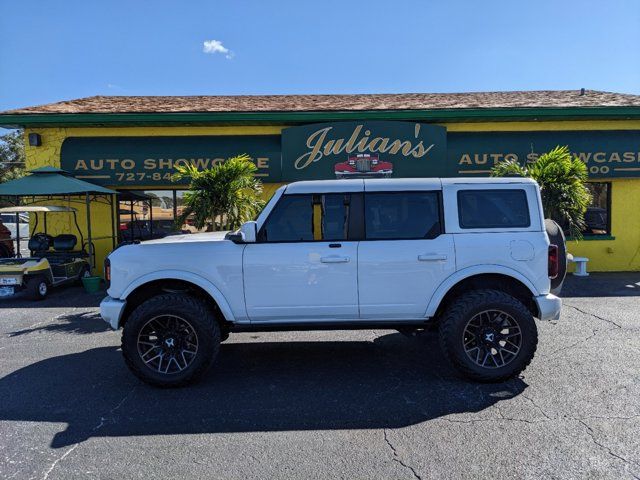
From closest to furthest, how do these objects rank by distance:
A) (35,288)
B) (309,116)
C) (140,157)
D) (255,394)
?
(255,394), (35,288), (140,157), (309,116)

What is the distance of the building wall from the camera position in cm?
1098

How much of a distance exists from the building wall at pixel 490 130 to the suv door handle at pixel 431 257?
24.5ft

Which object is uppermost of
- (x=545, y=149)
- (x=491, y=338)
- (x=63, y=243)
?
(x=545, y=149)

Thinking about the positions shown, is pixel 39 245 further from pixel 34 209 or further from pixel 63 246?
pixel 34 209

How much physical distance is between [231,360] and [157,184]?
7019 mm

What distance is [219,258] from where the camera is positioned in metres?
4.35

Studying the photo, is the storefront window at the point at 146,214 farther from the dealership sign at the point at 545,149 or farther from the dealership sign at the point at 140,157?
the dealership sign at the point at 545,149

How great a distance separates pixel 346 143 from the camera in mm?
10977

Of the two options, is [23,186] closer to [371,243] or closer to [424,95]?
[371,243]

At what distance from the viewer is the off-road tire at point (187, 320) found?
167 inches

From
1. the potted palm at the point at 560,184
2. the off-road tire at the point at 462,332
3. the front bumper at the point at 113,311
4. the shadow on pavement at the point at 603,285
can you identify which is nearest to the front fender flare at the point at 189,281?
the front bumper at the point at 113,311

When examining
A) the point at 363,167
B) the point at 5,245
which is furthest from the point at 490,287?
the point at 5,245

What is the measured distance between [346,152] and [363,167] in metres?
0.59

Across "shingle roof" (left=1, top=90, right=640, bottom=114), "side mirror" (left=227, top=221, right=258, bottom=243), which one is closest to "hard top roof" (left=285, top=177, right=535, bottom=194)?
"side mirror" (left=227, top=221, right=258, bottom=243)
